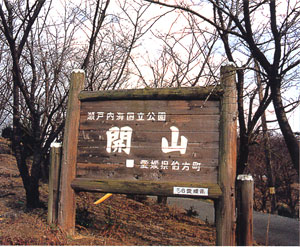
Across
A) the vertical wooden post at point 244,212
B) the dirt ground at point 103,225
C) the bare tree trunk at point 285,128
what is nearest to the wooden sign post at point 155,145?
the vertical wooden post at point 244,212

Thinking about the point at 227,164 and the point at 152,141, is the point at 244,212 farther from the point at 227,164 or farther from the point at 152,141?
the point at 152,141

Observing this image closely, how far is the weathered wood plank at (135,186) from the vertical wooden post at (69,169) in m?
0.13

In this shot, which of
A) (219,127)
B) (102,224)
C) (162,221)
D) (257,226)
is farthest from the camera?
(257,226)

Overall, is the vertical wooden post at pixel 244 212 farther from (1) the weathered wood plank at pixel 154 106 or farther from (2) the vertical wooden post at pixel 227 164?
(1) the weathered wood plank at pixel 154 106

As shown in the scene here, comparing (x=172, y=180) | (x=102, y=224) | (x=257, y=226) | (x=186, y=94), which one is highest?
(x=186, y=94)

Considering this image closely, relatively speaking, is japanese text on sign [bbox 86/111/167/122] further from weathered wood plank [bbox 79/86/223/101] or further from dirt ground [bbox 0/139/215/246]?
dirt ground [bbox 0/139/215/246]

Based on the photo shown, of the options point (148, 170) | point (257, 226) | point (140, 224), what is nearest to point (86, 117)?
point (148, 170)

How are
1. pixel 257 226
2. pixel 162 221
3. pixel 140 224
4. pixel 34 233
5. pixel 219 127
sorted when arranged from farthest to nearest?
pixel 257 226, pixel 162 221, pixel 140 224, pixel 34 233, pixel 219 127

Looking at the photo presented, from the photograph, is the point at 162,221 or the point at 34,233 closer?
the point at 34,233

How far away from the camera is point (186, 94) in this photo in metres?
4.19

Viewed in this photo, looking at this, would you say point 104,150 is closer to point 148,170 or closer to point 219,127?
point 148,170

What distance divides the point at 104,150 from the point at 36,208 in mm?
2611

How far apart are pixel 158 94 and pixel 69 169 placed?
1.62 m

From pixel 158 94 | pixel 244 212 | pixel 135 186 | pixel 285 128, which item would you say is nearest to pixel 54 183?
pixel 135 186
